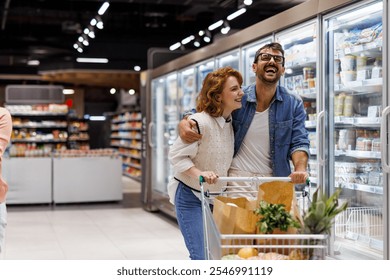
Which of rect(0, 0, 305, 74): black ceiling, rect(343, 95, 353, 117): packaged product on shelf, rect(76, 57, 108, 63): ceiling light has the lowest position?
rect(343, 95, 353, 117): packaged product on shelf

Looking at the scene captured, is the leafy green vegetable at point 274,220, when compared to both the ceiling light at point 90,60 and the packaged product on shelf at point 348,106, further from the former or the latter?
the ceiling light at point 90,60

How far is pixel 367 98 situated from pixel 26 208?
7.50 m

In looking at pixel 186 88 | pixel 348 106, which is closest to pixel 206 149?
pixel 348 106

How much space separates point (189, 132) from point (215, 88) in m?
0.24

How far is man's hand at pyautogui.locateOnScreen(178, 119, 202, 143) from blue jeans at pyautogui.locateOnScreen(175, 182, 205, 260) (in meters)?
0.28

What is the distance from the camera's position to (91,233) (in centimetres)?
823

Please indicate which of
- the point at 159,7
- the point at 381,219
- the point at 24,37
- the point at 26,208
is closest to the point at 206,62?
the point at 381,219

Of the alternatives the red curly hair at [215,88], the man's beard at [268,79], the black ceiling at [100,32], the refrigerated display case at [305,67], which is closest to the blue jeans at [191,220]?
the red curly hair at [215,88]

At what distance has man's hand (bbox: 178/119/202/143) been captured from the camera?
3.21 meters

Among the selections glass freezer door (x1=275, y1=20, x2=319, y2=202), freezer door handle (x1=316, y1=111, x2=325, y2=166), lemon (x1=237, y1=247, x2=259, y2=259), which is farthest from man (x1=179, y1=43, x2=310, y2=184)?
glass freezer door (x1=275, y1=20, x2=319, y2=202)

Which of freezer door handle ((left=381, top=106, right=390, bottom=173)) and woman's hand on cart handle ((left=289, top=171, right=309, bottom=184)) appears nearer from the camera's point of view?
woman's hand on cart handle ((left=289, top=171, right=309, bottom=184))

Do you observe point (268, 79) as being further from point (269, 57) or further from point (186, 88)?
point (186, 88)

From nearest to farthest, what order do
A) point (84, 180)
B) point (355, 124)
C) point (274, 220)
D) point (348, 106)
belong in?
point (274, 220) → point (355, 124) → point (348, 106) → point (84, 180)

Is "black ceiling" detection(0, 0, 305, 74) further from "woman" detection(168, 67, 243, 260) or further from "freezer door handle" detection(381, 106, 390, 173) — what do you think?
"woman" detection(168, 67, 243, 260)
